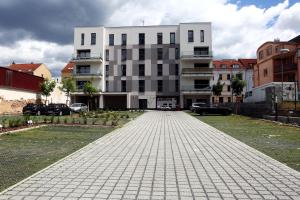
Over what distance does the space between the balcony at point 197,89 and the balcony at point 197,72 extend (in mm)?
2050

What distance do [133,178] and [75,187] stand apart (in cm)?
126

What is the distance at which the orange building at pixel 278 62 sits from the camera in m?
53.4

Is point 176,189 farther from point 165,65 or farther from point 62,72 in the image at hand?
point 62,72

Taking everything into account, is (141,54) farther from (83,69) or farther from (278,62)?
(278,62)

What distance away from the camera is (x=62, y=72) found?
92500 millimetres

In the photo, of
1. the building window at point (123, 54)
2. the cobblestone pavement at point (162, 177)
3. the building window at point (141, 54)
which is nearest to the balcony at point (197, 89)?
the building window at point (141, 54)

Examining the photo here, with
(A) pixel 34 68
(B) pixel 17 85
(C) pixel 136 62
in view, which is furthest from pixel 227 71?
(B) pixel 17 85

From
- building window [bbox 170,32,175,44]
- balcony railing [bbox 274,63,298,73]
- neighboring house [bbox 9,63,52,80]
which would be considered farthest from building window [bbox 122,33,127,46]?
balcony railing [bbox 274,63,298,73]

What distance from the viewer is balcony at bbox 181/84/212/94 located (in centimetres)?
6175

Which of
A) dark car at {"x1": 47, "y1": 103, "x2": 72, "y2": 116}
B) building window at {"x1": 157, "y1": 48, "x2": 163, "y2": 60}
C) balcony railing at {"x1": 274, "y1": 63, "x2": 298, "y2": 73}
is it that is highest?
building window at {"x1": 157, "y1": 48, "x2": 163, "y2": 60}

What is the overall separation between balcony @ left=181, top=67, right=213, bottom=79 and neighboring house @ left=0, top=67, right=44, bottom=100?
1070 inches

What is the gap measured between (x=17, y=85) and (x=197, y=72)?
3377 centimetres

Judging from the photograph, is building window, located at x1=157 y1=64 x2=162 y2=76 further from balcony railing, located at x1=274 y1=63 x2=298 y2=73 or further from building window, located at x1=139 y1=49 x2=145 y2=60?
balcony railing, located at x1=274 y1=63 x2=298 y2=73

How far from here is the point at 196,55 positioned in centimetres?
6284
